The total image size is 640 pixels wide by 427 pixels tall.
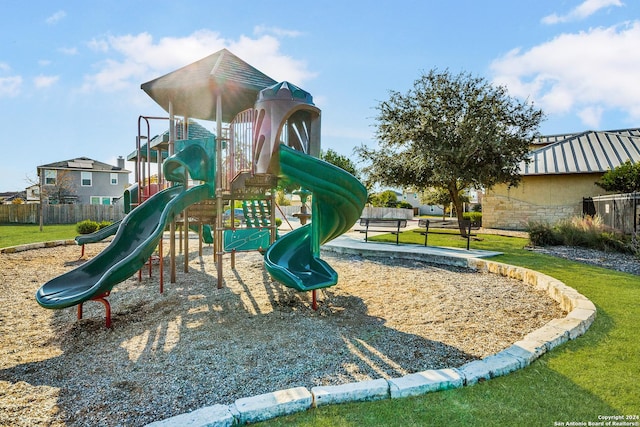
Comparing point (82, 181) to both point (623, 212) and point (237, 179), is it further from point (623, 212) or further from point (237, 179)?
point (623, 212)

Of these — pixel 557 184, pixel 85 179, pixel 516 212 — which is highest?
pixel 85 179

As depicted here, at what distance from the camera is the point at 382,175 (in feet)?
52.1

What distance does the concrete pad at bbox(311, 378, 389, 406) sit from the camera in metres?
2.80

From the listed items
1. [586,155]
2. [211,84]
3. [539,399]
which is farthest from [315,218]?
[586,155]

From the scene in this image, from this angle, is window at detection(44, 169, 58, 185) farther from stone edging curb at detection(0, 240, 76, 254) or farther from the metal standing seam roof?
the metal standing seam roof

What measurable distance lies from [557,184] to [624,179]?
433 centimetres

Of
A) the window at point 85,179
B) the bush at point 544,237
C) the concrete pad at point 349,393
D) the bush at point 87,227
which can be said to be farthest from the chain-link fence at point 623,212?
the window at point 85,179

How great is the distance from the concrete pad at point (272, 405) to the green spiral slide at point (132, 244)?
3.07 meters

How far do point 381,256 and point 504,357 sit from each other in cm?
744

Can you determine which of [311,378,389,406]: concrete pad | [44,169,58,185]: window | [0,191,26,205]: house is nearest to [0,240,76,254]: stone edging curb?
[311,378,389,406]: concrete pad

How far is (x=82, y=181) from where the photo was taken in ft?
128

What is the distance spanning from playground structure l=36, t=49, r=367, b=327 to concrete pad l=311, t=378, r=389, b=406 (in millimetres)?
2217

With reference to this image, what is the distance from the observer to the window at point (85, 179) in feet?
127

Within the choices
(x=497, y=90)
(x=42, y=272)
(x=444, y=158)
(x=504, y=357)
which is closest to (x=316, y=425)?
(x=504, y=357)
